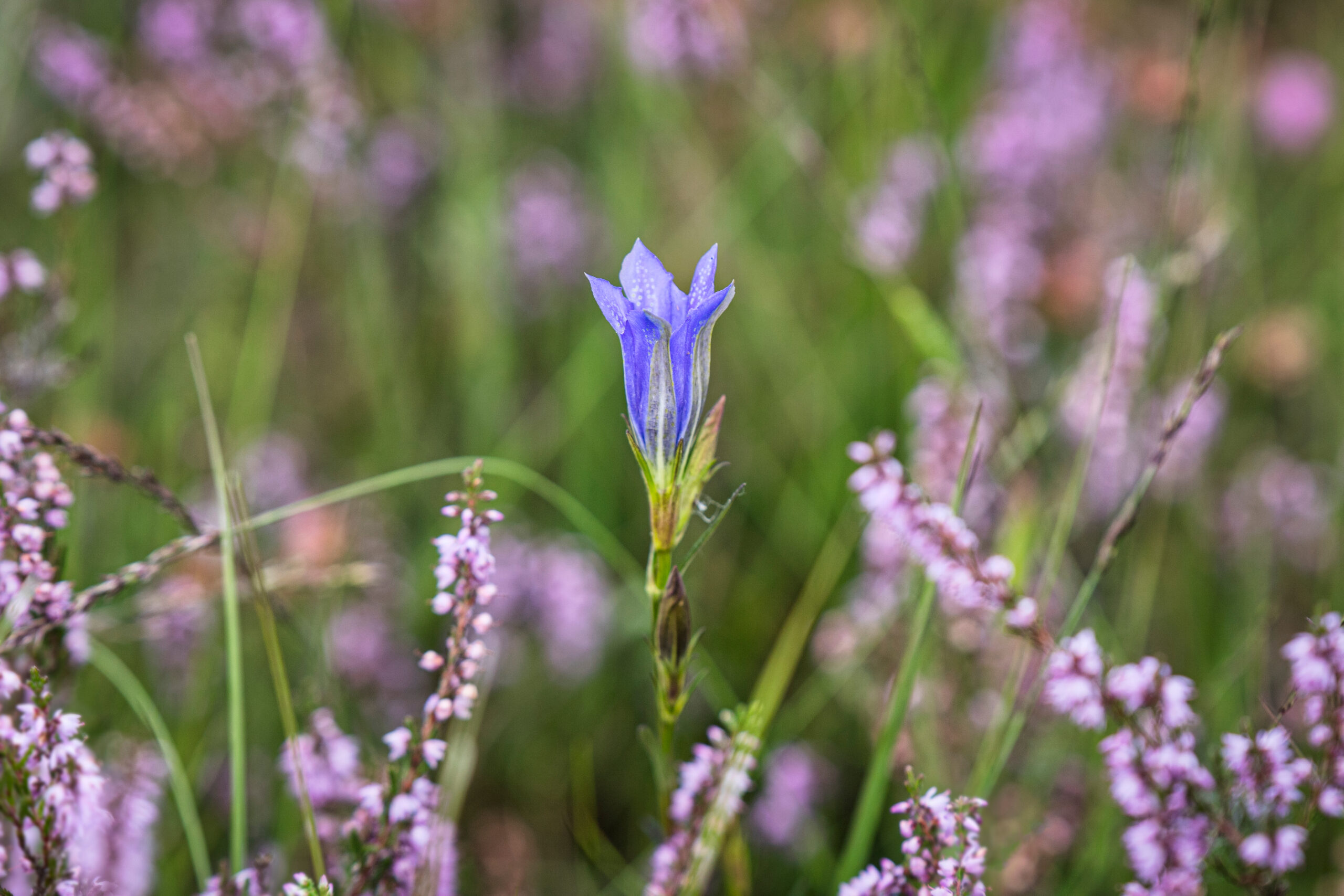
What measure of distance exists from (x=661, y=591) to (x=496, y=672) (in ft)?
3.99

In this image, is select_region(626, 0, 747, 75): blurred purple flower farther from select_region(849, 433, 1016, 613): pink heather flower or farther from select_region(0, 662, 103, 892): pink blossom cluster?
select_region(0, 662, 103, 892): pink blossom cluster

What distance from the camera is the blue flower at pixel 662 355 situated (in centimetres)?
92

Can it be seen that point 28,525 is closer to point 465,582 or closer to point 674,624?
point 465,582

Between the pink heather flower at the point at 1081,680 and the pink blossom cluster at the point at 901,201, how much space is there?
142 cm

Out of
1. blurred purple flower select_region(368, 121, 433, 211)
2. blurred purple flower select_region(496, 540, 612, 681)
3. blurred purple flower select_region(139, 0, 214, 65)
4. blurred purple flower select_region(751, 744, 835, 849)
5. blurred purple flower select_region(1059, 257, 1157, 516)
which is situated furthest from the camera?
blurred purple flower select_region(368, 121, 433, 211)

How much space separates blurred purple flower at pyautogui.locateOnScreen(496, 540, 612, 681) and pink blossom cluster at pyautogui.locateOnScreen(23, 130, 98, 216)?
101 centimetres

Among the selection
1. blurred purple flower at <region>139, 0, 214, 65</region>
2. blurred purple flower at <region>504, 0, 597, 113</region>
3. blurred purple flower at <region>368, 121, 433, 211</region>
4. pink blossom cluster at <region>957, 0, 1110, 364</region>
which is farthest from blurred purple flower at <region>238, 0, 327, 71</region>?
pink blossom cluster at <region>957, 0, 1110, 364</region>

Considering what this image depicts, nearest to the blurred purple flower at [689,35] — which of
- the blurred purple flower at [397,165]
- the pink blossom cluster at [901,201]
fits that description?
the pink blossom cluster at [901,201]

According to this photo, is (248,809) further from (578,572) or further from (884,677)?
(884,677)

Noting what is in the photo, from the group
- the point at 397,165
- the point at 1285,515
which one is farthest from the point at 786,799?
the point at 397,165

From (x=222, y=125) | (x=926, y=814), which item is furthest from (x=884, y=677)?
(x=222, y=125)

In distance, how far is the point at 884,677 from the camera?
188 centimetres

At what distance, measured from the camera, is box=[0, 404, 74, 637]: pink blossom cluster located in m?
0.97

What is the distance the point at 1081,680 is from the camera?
3.36 feet
